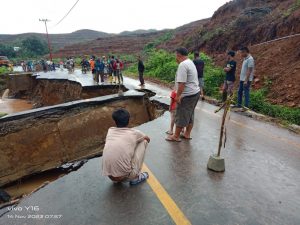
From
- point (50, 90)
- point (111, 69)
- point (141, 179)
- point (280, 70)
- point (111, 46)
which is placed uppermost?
point (111, 46)

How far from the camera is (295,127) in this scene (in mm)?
7566

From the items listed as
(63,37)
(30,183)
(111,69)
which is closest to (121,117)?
(30,183)

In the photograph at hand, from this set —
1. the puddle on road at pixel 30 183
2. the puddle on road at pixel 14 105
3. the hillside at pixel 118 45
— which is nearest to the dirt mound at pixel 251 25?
the puddle on road at pixel 30 183

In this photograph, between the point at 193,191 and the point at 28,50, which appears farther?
the point at 28,50

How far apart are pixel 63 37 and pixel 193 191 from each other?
109633 mm

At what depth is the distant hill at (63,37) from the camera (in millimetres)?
95113

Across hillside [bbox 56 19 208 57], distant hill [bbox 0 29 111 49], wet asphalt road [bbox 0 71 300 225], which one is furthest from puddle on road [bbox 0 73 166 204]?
distant hill [bbox 0 29 111 49]

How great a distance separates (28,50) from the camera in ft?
240

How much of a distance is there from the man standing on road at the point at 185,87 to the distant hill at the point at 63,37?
91143mm

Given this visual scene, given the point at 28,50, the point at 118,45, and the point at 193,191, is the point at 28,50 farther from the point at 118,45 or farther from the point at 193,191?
the point at 193,191

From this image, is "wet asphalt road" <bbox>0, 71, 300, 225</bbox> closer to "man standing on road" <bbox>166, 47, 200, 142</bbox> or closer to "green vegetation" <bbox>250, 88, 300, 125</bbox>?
"man standing on road" <bbox>166, 47, 200, 142</bbox>

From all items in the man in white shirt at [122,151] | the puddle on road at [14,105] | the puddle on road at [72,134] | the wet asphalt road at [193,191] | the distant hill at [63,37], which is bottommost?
the puddle on road at [14,105]

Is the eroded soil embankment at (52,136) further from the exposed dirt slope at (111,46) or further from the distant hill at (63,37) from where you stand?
the distant hill at (63,37)

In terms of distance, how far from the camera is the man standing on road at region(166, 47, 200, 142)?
210 inches
